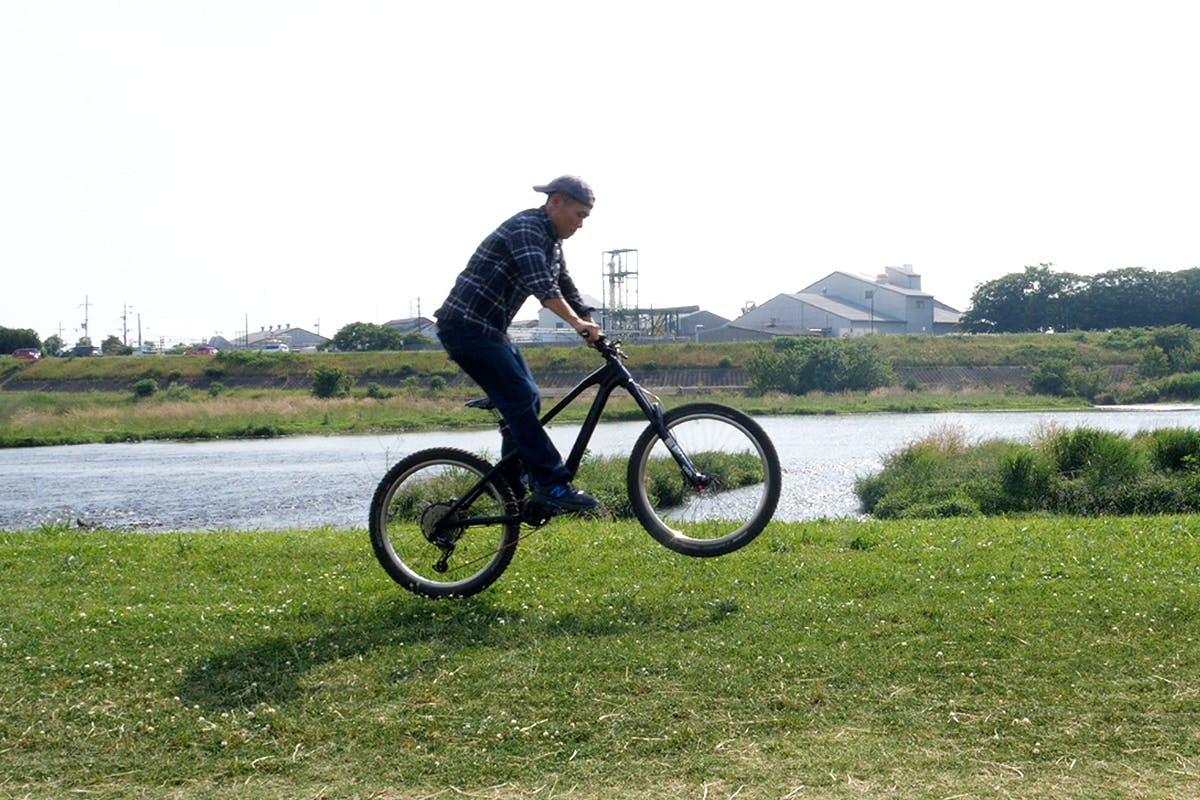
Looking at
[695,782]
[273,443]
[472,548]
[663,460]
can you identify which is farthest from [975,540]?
[273,443]

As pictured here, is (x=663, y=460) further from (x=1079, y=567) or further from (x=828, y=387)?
(x=828, y=387)

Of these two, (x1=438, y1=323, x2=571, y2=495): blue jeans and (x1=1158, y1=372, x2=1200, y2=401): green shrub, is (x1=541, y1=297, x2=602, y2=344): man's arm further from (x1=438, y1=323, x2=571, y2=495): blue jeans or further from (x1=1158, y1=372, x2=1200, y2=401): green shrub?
(x1=1158, y1=372, x2=1200, y2=401): green shrub

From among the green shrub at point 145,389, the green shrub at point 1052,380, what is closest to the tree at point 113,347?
the green shrub at point 145,389

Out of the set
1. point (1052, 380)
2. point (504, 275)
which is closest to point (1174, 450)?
point (504, 275)

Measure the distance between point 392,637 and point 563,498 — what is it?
4.41ft

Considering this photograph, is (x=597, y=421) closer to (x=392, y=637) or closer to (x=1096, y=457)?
(x=392, y=637)

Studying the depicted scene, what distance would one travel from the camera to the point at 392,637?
6.21m

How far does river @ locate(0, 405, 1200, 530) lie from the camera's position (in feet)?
73.8

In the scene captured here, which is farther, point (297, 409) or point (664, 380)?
point (664, 380)

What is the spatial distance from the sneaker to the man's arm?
3.10 ft

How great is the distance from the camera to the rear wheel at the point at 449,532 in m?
7.16

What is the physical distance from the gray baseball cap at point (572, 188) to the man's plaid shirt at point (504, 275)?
0.59ft

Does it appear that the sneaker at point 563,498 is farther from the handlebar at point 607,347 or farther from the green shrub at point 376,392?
the green shrub at point 376,392

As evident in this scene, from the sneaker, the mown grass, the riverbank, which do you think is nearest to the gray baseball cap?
the sneaker
